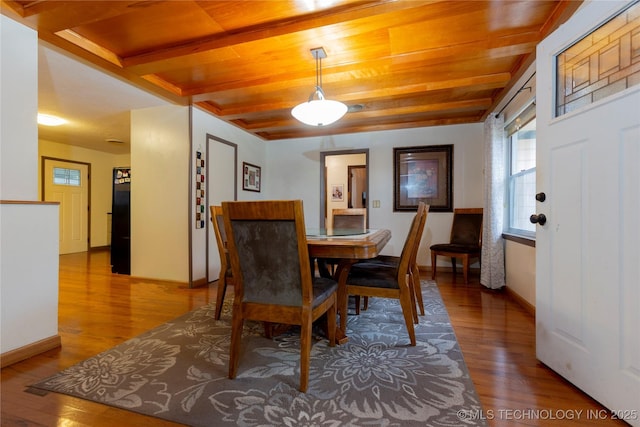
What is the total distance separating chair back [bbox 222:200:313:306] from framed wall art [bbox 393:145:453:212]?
3355 mm

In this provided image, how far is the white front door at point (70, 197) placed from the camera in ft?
17.9

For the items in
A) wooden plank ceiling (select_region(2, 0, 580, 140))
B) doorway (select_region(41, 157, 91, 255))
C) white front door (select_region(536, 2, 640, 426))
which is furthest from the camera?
doorway (select_region(41, 157, 91, 255))

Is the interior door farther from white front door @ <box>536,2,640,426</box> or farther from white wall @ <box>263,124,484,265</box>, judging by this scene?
white front door @ <box>536,2,640,426</box>

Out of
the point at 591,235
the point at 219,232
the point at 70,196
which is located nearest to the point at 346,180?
the point at 219,232

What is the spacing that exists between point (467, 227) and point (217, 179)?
11.8 feet

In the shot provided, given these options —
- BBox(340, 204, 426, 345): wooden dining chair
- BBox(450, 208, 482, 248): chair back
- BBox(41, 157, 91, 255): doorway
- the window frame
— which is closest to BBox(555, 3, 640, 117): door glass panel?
BBox(340, 204, 426, 345): wooden dining chair

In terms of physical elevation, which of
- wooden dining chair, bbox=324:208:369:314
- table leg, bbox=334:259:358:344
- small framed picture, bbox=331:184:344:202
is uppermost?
small framed picture, bbox=331:184:344:202

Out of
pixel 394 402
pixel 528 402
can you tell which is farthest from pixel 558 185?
pixel 394 402

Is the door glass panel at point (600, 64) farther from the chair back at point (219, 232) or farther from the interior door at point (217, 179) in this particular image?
the interior door at point (217, 179)

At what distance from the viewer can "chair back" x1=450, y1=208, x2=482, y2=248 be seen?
12.6 ft

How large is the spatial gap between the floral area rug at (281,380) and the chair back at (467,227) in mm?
2162

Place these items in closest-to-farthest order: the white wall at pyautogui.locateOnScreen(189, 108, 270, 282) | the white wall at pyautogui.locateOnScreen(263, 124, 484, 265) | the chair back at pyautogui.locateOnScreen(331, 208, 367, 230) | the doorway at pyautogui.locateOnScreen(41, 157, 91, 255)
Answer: the chair back at pyautogui.locateOnScreen(331, 208, 367, 230) < the white wall at pyautogui.locateOnScreen(189, 108, 270, 282) < the white wall at pyautogui.locateOnScreen(263, 124, 484, 265) < the doorway at pyautogui.locateOnScreen(41, 157, 91, 255)

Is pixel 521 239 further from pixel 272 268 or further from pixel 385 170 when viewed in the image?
pixel 272 268

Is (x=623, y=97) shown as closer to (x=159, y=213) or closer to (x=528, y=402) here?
(x=528, y=402)
